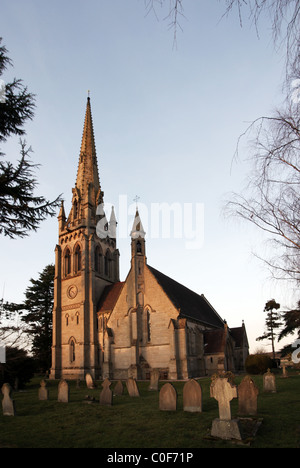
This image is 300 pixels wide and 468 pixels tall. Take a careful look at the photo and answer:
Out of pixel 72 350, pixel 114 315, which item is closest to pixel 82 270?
pixel 114 315

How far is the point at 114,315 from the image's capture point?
3319 centimetres

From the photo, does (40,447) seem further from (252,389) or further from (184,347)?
(184,347)

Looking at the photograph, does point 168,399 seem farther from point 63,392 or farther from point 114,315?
point 114,315

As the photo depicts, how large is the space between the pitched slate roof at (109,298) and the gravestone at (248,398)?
975 inches

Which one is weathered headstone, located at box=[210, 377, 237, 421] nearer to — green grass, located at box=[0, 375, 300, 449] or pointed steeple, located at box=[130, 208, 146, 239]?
green grass, located at box=[0, 375, 300, 449]

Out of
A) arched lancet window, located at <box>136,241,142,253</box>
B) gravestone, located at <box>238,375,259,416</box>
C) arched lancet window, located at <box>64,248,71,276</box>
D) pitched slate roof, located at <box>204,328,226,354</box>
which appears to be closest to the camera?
gravestone, located at <box>238,375,259,416</box>

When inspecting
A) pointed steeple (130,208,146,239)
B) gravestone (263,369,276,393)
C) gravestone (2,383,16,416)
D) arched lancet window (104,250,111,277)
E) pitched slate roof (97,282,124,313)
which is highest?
pointed steeple (130,208,146,239)

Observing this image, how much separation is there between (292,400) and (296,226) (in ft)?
31.7

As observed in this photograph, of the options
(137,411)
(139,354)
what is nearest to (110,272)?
(139,354)

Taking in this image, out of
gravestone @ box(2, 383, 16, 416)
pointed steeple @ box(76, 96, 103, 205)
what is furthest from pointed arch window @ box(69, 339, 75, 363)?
gravestone @ box(2, 383, 16, 416)

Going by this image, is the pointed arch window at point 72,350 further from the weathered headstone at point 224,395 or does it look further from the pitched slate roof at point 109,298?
the weathered headstone at point 224,395

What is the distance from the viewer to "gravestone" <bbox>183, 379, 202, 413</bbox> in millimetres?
11430

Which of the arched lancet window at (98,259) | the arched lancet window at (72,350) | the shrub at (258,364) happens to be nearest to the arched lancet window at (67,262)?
the arched lancet window at (98,259)

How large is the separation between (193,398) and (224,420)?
369 cm
